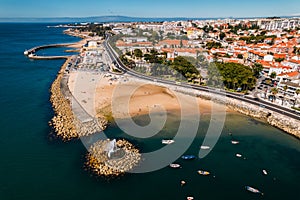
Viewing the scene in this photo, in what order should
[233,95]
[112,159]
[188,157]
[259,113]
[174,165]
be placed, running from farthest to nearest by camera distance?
[233,95] < [259,113] < [188,157] < [112,159] < [174,165]

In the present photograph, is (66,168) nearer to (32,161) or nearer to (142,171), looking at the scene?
(32,161)

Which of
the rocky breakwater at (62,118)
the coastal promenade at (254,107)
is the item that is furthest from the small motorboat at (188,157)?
the coastal promenade at (254,107)

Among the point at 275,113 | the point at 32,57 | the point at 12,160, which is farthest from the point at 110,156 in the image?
the point at 32,57

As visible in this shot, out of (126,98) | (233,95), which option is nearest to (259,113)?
(233,95)

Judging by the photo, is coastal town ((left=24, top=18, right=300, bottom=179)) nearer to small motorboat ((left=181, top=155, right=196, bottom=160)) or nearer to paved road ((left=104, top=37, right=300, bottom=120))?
paved road ((left=104, top=37, right=300, bottom=120))

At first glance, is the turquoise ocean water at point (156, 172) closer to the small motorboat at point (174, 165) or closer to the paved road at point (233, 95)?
the small motorboat at point (174, 165)

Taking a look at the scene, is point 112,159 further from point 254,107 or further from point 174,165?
point 254,107
